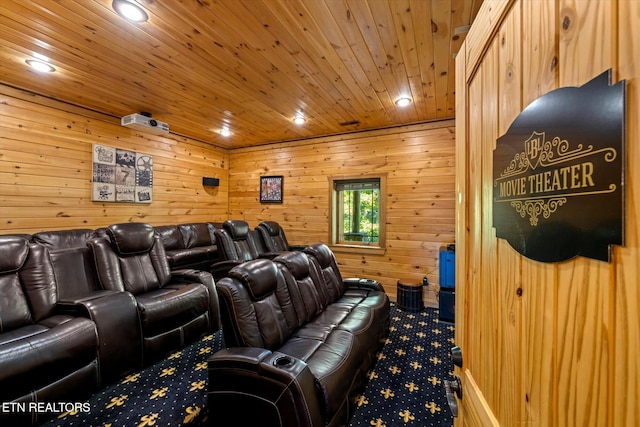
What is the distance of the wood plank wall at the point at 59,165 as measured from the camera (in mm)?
3197

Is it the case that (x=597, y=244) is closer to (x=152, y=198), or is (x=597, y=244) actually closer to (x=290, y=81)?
(x=290, y=81)

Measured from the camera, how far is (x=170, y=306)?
2.59m

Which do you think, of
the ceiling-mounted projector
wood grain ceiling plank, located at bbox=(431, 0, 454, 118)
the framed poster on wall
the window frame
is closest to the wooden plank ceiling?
wood grain ceiling plank, located at bbox=(431, 0, 454, 118)

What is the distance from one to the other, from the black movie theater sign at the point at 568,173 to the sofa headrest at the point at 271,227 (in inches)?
173

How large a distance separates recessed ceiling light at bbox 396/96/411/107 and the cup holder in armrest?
3006 mm

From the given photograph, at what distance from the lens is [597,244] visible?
40 cm

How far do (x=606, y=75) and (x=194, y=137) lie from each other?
18.6ft

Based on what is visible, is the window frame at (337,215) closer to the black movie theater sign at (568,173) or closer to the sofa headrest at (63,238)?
the sofa headrest at (63,238)

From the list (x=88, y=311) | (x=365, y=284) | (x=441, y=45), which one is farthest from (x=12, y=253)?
(x=441, y=45)

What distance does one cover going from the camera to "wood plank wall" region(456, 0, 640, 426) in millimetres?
367

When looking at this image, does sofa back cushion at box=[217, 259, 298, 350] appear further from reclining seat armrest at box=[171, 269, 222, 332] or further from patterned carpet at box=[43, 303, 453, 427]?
reclining seat armrest at box=[171, 269, 222, 332]

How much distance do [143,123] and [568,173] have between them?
4.56m

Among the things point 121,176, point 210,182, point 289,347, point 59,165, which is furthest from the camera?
point 210,182

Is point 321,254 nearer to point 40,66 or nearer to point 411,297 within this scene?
point 411,297
